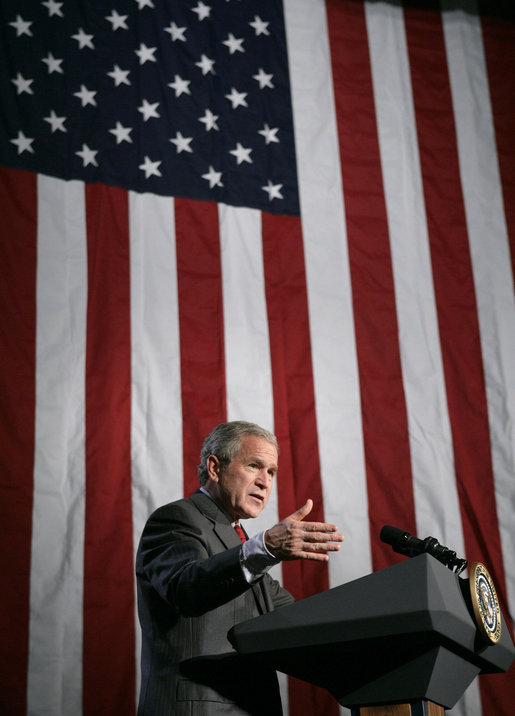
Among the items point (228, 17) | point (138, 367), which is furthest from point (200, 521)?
point (228, 17)

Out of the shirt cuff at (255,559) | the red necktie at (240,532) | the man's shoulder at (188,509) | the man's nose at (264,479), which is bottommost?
the shirt cuff at (255,559)

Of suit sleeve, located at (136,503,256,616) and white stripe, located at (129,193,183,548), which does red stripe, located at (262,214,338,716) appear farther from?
suit sleeve, located at (136,503,256,616)

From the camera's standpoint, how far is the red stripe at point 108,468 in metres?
3.59

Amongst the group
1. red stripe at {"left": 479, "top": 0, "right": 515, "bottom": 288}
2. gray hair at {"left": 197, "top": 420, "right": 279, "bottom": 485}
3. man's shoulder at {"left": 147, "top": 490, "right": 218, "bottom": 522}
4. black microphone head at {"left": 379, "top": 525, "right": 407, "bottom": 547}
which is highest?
red stripe at {"left": 479, "top": 0, "right": 515, "bottom": 288}

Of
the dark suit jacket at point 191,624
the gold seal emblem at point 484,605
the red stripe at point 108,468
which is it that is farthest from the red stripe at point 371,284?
the gold seal emblem at point 484,605

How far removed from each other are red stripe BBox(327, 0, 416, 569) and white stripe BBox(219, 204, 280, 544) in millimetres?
542

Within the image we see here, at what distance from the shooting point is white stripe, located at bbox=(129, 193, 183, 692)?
3965mm

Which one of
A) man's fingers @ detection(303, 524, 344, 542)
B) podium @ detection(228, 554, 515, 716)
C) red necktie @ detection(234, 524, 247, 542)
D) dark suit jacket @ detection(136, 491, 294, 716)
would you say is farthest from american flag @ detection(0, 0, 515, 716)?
man's fingers @ detection(303, 524, 344, 542)

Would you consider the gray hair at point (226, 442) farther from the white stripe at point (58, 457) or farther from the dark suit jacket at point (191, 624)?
the white stripe at point (58, 457)

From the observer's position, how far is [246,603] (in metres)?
2.31

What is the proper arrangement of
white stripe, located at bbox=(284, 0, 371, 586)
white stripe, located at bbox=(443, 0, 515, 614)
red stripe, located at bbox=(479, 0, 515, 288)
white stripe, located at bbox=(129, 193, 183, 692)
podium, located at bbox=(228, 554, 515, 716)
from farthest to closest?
red stripe, located at bbox=(479, 0, 515, 288) → white stripe, located at bbox=(443, 0, 515, 614) → white stripe, located at bbox=(284, 0, 371, 586) → white stripe, located at bbox=(129, 193, 183, 692) → podium, located at bbox=(228, 554, 515, 716)

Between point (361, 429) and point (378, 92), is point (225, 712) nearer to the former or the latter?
point (361, 429)

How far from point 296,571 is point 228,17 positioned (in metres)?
3.28

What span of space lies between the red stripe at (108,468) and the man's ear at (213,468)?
1.30m
